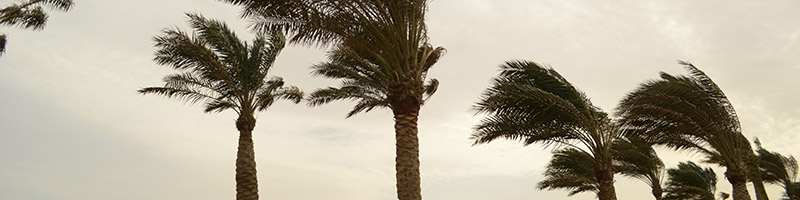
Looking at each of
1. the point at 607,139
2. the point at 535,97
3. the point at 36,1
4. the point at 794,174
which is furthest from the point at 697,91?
the point at 36,1

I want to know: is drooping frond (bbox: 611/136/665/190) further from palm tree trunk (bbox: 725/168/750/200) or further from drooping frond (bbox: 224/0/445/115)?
drooping frond (bbox: 224/0/445/115)

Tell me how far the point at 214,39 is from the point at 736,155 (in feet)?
51.8

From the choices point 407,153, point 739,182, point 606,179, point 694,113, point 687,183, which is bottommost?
point 407,153

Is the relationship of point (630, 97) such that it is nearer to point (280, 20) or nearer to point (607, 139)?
point (607, 139)

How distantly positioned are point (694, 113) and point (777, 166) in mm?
15999

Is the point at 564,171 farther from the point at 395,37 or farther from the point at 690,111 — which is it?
the point at 395,37

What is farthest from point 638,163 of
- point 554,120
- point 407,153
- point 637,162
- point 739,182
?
point 407,153

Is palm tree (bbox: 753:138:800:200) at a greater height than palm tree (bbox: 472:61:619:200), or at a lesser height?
greater

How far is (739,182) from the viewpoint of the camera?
15.7 metres

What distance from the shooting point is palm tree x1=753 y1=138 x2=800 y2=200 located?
26.4 m

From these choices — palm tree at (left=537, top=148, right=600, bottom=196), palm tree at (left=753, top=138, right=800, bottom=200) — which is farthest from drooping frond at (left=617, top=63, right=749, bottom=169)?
palm tree at (left=753, top=138, right=800, bottom=200)

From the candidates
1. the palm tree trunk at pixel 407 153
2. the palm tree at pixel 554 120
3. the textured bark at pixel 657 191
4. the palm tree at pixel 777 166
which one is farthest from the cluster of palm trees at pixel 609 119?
the palm tree at pixel 777 166

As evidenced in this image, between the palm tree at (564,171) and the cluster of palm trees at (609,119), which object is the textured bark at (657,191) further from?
the cluster of palm trees at (609,119)

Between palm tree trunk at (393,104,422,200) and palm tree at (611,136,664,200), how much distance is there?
12743 millimetres
